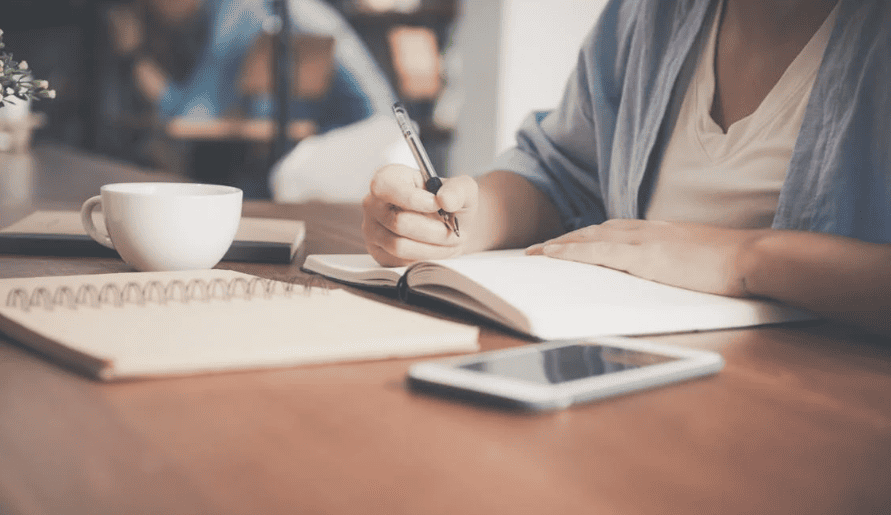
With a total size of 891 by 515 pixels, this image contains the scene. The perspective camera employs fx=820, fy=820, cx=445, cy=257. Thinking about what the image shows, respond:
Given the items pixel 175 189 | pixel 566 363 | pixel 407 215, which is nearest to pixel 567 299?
pixel 566 363

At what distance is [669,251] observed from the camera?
0.70 m

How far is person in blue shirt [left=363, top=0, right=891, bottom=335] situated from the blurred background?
1.38 m

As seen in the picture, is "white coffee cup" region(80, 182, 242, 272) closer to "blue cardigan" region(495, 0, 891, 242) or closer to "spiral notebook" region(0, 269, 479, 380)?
"spiral notebook" region(0, 269, 479, 380)

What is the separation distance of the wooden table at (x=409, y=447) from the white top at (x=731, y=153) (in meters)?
0.48

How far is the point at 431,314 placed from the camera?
2.03 feet

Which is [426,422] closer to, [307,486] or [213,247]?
[307,486]

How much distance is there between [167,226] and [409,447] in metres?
0.41

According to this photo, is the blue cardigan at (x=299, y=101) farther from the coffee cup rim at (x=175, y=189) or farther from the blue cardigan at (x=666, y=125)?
the coffee cup rim at (x=175, y=189)

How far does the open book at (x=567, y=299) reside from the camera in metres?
0.55

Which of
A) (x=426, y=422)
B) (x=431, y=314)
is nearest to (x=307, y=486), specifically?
(x=426, y=422)

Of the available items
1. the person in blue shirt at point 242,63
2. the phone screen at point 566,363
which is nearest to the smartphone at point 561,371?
the phone screen at point 566,363

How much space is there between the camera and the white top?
0.92 m

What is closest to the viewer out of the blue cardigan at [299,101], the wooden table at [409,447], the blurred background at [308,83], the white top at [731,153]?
the wooden table at [409,447]

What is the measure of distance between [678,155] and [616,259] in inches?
14.6
